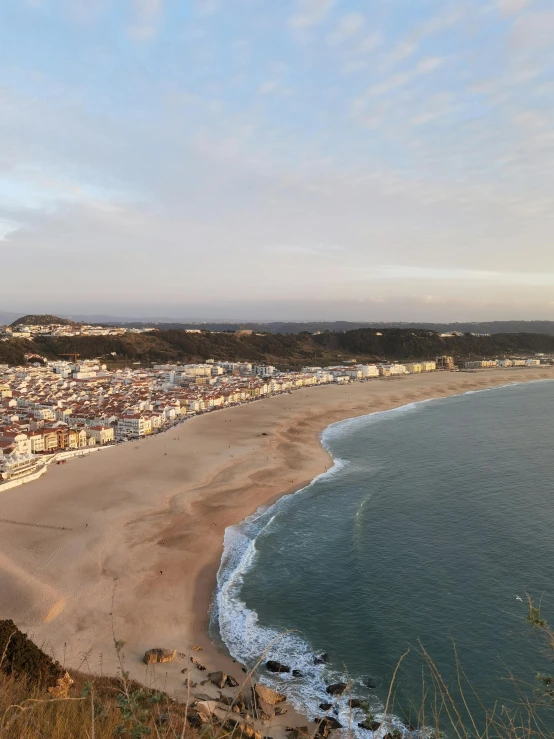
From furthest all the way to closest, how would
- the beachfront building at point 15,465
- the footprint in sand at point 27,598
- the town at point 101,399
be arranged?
1. the town at point 101,399
2. the beachfront building at point 15,465
3. the footprint in sand at point 27,598

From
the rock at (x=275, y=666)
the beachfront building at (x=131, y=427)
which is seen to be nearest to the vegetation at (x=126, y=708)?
the rock at (x=275, y=666)

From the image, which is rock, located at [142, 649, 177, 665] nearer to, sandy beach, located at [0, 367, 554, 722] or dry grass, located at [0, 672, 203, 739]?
sandy beach, located at [0, 367, 554, 722]

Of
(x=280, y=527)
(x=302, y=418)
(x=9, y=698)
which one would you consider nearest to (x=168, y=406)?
(x=302, y=418)

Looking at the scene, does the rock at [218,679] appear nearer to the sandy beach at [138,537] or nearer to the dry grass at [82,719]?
the sandy beach at [138,537]

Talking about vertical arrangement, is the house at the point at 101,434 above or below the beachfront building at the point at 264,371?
below

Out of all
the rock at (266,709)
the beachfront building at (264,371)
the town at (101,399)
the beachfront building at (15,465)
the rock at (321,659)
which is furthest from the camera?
the beachfront building at (264,371)
